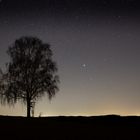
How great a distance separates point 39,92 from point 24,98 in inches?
76.5

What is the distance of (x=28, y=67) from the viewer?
5153 centimetres
